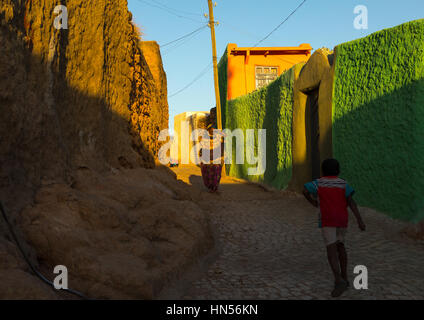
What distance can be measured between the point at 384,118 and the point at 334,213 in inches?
135

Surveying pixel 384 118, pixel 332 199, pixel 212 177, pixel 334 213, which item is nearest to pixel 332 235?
pixel 334 213

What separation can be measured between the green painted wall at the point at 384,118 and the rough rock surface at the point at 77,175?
10.4 feet

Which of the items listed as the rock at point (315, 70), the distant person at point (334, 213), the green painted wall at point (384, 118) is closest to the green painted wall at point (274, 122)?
the rock at point (315, 70)

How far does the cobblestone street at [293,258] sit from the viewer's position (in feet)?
10.5

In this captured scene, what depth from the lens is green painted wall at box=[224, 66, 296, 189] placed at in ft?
31.2

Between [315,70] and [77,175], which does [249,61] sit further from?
[77,175]

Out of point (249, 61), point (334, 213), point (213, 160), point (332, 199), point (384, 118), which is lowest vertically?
point (334, 213)

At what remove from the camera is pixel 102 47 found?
5.09 metres

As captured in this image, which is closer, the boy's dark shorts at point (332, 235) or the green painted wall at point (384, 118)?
the boy's dark shorts at point (332, 235)

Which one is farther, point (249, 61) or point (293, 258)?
point (249, 61)

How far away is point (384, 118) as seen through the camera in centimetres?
586

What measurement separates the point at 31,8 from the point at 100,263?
2.64m

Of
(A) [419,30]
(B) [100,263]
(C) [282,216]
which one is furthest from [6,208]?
(A) [419,30]

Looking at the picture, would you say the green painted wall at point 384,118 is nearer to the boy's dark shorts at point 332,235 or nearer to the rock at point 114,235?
the boy's dark shorts at point 332,235
